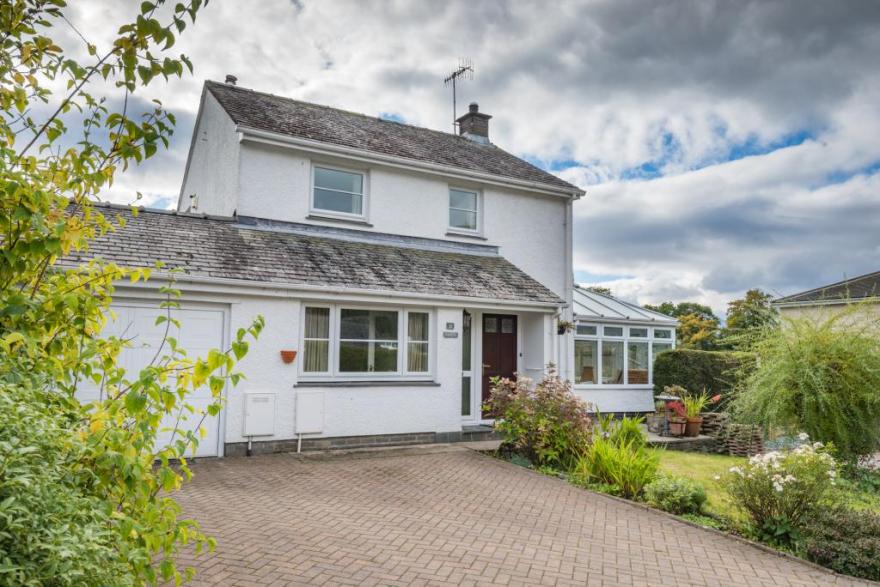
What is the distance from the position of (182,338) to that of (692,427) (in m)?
12.4

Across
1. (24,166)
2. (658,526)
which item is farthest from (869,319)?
(24,166)

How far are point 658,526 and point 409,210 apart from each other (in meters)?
9.93

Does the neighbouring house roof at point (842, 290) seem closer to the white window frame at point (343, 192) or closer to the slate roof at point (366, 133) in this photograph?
the slate roof at point (366, 133)

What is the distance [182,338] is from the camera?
1035 centimetres

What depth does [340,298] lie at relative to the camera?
1164cm

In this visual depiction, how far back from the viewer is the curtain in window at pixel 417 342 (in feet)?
42.2

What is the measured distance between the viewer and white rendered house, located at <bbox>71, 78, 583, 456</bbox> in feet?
35.3

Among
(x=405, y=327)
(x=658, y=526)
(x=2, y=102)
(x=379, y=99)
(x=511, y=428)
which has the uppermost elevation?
(x=379, y=99)

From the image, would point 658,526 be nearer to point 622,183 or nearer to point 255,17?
point 255,17

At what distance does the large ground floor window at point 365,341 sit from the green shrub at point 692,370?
31.8 ft

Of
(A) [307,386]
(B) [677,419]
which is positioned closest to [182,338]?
(A) [307,386]

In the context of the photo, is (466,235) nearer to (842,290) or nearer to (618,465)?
(618,465)

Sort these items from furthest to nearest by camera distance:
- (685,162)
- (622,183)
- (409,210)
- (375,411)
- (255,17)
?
1. (622,183)
2. (685,162)
3. (409,210)
4. (375,411)
5. (255,17)

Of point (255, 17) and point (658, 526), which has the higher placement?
point (255, 17)
